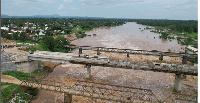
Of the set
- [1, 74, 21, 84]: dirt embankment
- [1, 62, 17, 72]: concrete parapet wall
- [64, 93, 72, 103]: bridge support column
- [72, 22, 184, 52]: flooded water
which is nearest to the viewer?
[64, 93, 72, 103]: bridge support column

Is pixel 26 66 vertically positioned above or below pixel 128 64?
below

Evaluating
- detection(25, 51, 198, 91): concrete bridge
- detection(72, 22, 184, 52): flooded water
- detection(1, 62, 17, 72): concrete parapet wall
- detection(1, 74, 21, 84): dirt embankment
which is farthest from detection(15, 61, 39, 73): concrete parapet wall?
detection(72, 22, 184, 52): flooded water

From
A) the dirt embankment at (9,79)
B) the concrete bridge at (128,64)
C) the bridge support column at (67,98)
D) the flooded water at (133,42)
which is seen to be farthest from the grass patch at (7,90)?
the flooded water at (133,42)

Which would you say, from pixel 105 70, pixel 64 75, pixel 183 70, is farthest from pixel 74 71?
pixel 183 70

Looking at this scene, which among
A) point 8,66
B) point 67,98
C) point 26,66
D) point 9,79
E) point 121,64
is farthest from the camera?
point 26,66

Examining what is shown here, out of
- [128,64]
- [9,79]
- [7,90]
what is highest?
[128,64]

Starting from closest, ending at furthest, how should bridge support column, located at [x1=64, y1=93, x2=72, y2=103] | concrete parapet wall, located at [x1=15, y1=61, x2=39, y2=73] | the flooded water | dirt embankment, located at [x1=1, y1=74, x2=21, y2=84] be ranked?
1. bridge support column, located at [x1=64, y1=93, x2=72, y2=103]
2. dirt embankment, located at [x1=1, y1=74, x2=21, y2=84]
3. concrete parapet wall, located at [x1=15, y1=61, x2=39, y2=73]
4. the flooded water

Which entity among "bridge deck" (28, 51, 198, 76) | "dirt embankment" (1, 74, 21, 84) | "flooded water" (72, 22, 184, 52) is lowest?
"dirt embankment" (1, 74, 21, 84)

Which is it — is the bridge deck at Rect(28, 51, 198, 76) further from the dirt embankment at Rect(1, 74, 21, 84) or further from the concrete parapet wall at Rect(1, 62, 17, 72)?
the dirt embankment at Rect(1, 74, 21, 84)

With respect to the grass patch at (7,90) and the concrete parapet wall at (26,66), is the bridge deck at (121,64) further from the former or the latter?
the grass patch at (7,90)

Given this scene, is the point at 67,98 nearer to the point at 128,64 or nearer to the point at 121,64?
the point at 121,64

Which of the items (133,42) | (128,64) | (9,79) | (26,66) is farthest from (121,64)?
(133,42)
